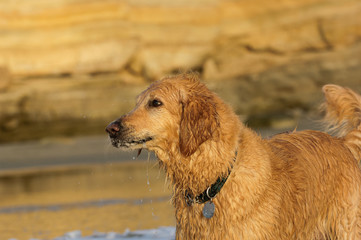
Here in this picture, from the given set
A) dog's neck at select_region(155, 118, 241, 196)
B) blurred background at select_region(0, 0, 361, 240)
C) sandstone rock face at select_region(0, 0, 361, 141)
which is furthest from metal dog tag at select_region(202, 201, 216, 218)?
sandstone rock face at select_region(0, 0, 361, 141)

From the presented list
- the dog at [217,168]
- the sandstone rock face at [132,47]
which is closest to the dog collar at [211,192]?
the dog at [217,168]

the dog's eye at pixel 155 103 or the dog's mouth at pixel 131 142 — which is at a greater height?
the dog's eye at pixel 155 103

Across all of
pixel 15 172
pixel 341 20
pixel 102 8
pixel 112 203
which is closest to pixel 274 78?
pixel 341 20

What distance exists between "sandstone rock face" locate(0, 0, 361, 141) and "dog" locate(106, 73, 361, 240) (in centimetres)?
1949

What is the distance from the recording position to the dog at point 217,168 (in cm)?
582

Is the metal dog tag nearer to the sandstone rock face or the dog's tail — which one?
the dog's tail

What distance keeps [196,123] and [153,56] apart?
21665mm

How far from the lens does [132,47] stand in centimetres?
2733

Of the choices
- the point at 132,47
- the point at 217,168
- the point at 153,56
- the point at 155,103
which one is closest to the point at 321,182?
the point at 217,168

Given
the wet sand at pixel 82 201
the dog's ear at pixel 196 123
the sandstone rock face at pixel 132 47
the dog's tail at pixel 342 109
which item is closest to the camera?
the dog's ear at pixel 196 123

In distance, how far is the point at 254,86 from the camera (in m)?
25.8

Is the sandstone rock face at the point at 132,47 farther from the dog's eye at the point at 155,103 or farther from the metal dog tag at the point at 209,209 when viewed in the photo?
the metal dog tag at the point at 209,209

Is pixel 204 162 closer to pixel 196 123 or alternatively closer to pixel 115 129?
pixel 196 123

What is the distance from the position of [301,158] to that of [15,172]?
1230cm
